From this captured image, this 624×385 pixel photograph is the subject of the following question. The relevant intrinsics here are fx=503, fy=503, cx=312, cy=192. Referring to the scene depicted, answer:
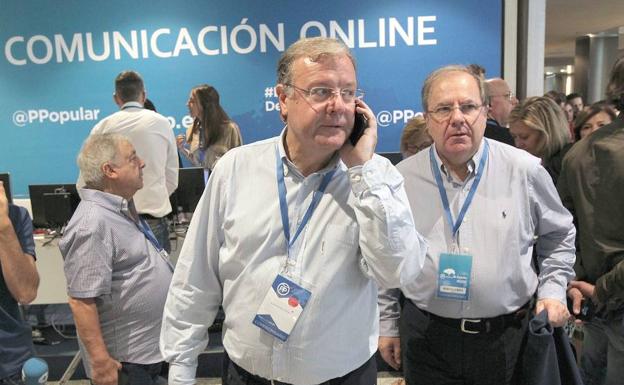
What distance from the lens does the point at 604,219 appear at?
5.55ft

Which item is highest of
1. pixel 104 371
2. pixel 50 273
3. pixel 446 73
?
pixel 446 73

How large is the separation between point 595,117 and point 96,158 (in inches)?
103

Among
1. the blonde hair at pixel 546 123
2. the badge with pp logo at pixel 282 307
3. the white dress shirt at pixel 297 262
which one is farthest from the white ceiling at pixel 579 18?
the badge with pp logo at pixel 282 307

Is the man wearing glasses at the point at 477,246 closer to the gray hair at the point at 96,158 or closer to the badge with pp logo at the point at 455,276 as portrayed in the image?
the badge with pp logo at the point at 455,276

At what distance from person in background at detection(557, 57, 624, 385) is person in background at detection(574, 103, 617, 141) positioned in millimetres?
1207

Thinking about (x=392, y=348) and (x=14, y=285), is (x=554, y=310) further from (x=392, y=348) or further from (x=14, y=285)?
(x=14, y=285)

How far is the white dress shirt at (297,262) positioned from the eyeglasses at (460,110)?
46cm

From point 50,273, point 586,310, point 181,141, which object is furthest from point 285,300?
point 181,141

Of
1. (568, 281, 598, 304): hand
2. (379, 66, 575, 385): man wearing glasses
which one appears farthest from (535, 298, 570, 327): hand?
(568, 281, 598, 304): hand

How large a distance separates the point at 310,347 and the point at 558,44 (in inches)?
585

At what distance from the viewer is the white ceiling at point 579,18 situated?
8.23 m

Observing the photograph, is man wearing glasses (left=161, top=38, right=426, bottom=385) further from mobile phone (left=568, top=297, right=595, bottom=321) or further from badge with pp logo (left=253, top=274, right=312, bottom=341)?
mobile phone (left=568, top=297, right=595, bottom=321)

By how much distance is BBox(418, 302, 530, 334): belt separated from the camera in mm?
1553

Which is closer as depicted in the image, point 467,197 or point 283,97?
point 283,97
